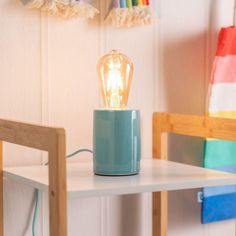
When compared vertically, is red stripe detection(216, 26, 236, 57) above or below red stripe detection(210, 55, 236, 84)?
above

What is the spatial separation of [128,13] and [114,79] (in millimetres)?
175

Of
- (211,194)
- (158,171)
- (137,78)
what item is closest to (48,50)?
(137,78)

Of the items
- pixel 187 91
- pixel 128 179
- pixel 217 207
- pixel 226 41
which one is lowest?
pixel 217 207

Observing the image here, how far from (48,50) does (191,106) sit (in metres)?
0.38

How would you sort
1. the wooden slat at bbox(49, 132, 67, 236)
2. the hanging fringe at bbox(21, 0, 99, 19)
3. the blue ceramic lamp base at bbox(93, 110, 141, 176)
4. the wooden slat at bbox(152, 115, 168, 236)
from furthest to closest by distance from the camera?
the wooden slat at bbox(152, 115, 168, 236) → the hanging fringe at bbox(21, 0, 99, 19) → the blue ceramic lamp base at bbox(93, 110, 141, 176) → the wooden slat at bbox(49, 132, 67, 236)

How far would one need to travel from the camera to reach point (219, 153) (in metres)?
1.21

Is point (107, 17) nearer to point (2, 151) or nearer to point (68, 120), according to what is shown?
point (68, 120)

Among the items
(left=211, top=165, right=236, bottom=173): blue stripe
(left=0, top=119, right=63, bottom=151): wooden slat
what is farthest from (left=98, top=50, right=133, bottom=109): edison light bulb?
(left=211, top=165, right=236, bottom=173): blue stripe

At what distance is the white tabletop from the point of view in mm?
793

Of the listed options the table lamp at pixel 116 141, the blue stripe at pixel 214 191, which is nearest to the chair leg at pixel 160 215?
the blue stripe at pixel 214 191

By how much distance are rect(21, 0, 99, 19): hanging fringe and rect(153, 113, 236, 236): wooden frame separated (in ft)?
0.87

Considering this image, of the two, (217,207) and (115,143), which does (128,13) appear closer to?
(115,143)

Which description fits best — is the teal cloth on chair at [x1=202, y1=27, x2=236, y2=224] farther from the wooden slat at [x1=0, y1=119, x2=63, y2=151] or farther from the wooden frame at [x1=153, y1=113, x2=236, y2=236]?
the wooden slat at [x1=0, y1=119, x2=63, y2=151]

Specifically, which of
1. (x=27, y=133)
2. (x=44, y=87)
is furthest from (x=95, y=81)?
(x=27, y=133)
